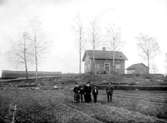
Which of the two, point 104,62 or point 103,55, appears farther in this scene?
point 103,55

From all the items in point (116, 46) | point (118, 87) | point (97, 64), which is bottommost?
point (118, 87)

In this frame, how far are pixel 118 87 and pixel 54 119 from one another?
65.5 feet

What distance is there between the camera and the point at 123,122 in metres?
8.68

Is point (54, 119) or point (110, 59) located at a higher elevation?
point (110, 59)

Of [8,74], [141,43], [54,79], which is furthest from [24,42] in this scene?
[141,43]

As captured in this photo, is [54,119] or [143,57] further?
[143,57]

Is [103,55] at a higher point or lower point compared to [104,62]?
higher

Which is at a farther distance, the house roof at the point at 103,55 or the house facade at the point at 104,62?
the house roof at the point at 103,55

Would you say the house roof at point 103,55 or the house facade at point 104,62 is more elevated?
the house roof at point 103,55

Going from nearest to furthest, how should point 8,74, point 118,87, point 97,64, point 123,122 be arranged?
point 123,122
point 118,87
point 97,64
point 8,74

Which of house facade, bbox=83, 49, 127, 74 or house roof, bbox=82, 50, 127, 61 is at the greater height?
house roof, bbox=82, 50, 127, 61

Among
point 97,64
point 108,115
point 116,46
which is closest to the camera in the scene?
point 108,115

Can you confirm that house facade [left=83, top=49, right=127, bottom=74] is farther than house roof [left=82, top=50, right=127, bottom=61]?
No

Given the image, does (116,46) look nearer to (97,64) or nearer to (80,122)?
(97,64)
